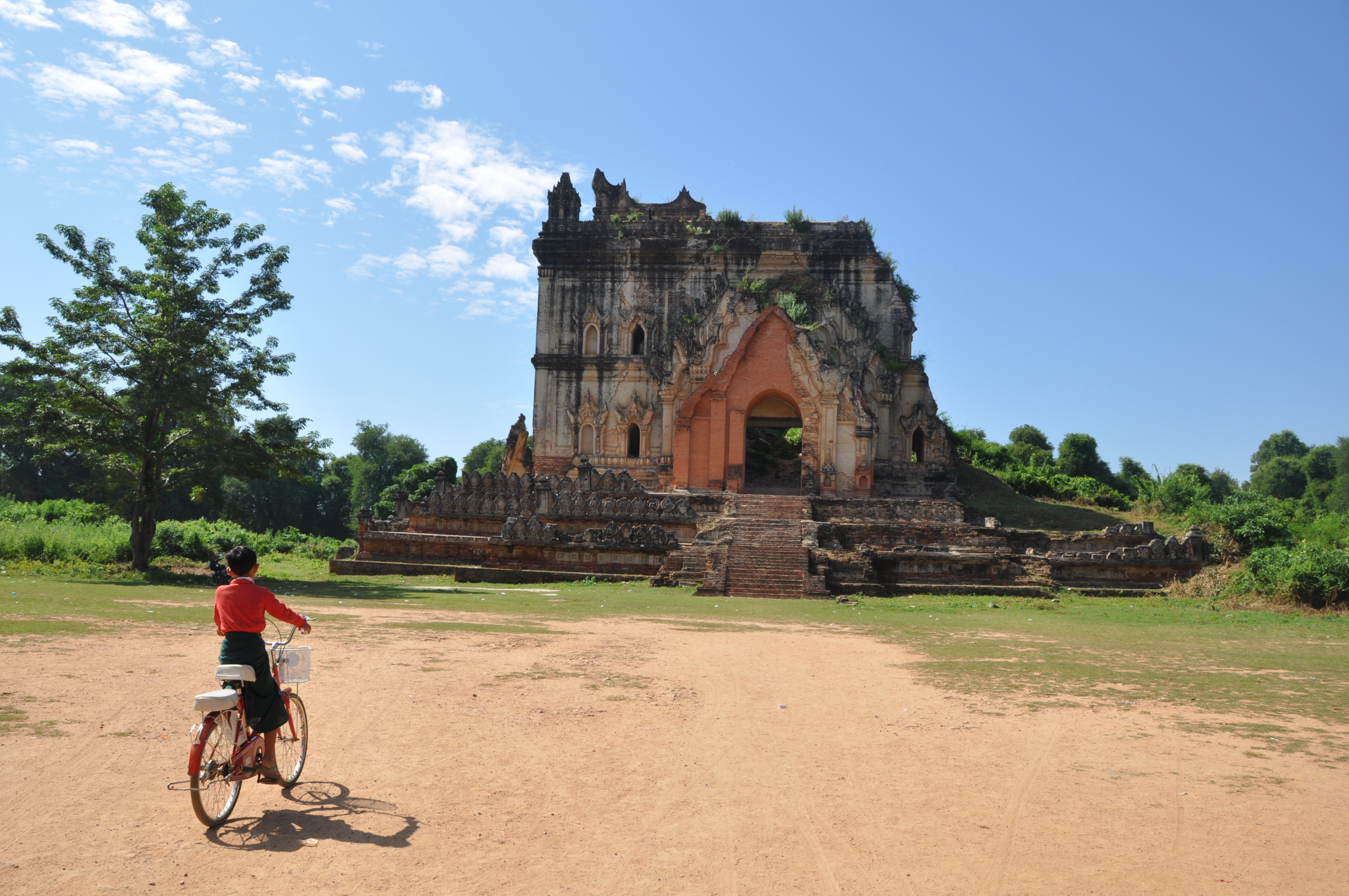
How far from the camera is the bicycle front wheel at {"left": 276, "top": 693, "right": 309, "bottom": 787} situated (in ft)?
19.2

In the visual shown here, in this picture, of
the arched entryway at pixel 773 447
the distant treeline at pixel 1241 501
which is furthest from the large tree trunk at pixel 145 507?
the distant treeline at pixel 1241 501

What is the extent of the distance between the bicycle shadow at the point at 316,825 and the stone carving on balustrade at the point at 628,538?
15.9m

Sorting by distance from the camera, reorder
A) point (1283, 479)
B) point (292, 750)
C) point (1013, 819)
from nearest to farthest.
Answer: point (1013, 819), point (292, 750), point (1283, 479)

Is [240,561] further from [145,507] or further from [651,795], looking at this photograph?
[145,507]

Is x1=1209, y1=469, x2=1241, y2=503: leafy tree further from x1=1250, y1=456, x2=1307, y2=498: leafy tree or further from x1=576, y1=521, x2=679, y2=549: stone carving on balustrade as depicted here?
x1=576, y1=521, x2=679, y2=549: stone carving on balustrade

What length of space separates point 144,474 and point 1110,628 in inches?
750

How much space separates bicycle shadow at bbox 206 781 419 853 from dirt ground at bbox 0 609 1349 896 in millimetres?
19

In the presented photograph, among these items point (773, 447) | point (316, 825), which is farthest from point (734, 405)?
point (316, 825)

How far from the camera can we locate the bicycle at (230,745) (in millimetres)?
5109

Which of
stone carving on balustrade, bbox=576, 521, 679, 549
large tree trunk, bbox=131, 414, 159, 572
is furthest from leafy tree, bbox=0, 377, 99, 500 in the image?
stone carving on balustrade, bbox=576, 521, 679, 549

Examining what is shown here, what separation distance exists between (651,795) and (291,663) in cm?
235

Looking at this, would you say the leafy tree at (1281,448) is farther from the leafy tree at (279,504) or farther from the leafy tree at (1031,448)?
the leafy tree at (279,504)

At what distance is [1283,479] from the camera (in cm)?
6375

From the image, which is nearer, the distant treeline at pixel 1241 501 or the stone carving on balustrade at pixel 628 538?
the distant treeline at pixel 1241 501
